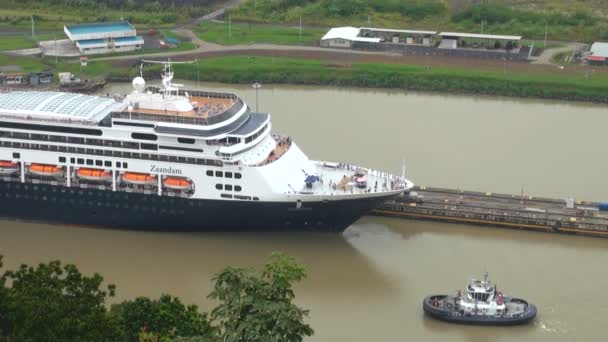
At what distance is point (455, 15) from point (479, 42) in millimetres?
4506

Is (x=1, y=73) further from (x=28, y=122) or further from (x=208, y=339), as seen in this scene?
(x=208, y=339)

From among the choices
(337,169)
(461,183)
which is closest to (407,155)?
(461,183)

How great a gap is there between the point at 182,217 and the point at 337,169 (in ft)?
12.9

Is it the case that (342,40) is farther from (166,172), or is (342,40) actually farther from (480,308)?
(480,308)

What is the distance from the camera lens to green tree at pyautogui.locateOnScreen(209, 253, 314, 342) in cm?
1364

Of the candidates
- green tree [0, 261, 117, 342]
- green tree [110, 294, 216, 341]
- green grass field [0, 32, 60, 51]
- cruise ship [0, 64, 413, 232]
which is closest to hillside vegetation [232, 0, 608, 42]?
green grass field [0, 32, 60, 51]

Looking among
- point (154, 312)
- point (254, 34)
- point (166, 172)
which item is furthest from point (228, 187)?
point (254, 34)

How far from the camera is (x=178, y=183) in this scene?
24.7 m

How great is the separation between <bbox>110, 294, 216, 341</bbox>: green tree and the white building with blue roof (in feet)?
91.1

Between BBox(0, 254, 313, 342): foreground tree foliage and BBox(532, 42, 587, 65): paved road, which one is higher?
BBox(532, 42, 587, 65): paved road

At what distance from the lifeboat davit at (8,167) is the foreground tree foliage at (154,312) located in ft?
31.6

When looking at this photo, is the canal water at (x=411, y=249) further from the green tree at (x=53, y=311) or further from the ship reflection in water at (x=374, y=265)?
the green tree at (x=53, y=311)

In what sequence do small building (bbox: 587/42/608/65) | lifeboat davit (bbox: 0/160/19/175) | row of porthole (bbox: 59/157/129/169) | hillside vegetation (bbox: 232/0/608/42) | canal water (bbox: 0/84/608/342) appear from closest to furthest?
canal water (bbox: 0/84/608/342) → row of porthole (bbox: 59/157/129/169) → lifeboat davit (bbox: 0/160/19/175) → small building (bbox: 587/42/608/65) → hillside vegetation (bbox: 232/0/608/42)

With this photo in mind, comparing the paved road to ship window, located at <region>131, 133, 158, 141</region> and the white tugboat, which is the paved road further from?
the white tugboat
